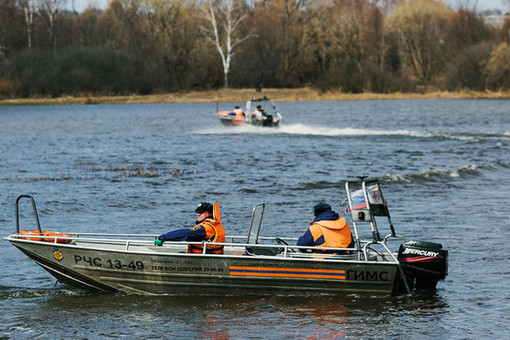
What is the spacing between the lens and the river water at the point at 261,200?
1160 cm

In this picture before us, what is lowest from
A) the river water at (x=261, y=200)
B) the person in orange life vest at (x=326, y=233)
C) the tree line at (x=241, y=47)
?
the river water at (x=261, y=200)

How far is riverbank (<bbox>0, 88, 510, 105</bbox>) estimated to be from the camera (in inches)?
3270

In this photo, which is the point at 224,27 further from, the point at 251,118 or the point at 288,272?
the point at 288,272

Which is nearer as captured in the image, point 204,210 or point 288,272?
point 288,272

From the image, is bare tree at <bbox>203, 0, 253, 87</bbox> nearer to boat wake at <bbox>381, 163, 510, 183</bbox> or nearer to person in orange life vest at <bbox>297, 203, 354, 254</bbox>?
boat wake at <bbox>381, 163, 510, 183</bbox>

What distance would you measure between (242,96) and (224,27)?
9.84m

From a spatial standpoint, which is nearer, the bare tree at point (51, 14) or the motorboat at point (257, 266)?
the motorboat at point (257, 266)

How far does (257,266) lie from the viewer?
12.2 metres

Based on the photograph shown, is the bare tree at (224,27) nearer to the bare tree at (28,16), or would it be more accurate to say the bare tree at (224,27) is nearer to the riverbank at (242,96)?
the riverbank at (242,96)

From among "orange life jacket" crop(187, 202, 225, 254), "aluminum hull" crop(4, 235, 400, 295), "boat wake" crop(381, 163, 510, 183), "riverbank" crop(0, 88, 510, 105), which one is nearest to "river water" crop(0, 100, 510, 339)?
"boat wake" crop(381, 163, 510, 183)

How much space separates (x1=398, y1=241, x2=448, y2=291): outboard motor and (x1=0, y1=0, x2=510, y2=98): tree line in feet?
244

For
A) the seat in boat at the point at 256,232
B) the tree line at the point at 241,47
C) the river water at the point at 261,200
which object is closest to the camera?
the river water at the point at 261,200

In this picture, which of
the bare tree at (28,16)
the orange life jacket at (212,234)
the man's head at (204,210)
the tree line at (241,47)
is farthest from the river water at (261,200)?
the bare tree at (28,16)

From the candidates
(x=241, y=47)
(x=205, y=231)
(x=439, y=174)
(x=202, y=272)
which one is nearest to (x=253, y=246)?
(x=205, y=231)
